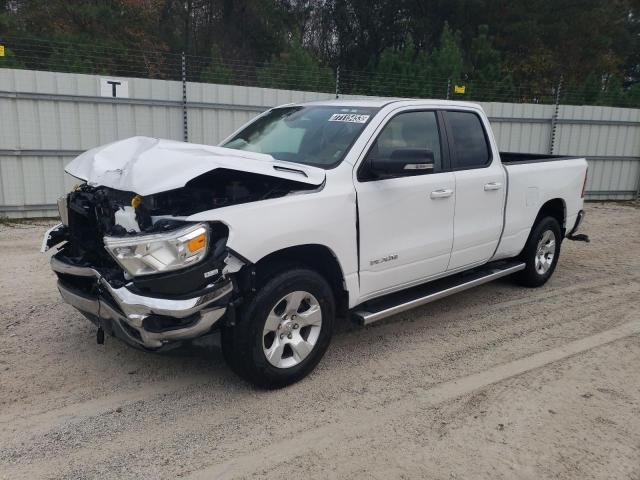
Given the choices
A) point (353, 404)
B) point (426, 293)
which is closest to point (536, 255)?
point (426, 293)

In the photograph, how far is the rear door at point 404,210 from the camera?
4109 millimetres

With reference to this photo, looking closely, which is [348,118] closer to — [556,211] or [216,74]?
[556,211]

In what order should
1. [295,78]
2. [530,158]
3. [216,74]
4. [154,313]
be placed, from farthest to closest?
[216,74], [295,78], [530,158], [154,313]

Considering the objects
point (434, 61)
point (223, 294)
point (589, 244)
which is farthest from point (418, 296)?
point (434, 61)

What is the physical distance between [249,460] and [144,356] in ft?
5.15

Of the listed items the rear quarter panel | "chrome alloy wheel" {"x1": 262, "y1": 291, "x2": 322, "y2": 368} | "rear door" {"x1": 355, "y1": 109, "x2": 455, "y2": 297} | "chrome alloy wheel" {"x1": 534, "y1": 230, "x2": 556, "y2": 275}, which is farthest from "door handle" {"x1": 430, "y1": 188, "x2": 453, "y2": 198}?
"chrome alloy wheel" {"x1": 534, "y1": 230, "x2": 556, "y2": 275}

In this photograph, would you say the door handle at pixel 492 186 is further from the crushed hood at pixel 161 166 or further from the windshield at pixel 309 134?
the crushed hood at pixel 161 166

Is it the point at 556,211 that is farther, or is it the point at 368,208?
the point at 556,211

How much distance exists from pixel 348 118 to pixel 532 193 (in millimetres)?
2471

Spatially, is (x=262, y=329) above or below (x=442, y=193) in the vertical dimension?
below

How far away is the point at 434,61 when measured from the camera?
15.3 metres

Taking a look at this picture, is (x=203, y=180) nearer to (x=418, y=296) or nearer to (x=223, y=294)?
(x=223, y=294)

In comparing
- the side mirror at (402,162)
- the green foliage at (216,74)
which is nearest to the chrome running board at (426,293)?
the side mirror at (402,162)

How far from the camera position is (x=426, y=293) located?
4.80m
